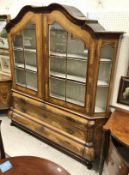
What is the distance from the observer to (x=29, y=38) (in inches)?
96.0

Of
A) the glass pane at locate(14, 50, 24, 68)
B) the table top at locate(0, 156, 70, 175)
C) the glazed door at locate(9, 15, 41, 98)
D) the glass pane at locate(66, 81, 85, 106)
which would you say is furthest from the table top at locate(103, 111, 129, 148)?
the glass pane at locate(14, 50, 24, 68)

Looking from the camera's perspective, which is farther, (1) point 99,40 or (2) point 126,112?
(2) point 126,112

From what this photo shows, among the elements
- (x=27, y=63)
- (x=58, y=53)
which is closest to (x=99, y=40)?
(x=58, y=53)

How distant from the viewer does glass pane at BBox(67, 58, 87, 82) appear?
2.17 m

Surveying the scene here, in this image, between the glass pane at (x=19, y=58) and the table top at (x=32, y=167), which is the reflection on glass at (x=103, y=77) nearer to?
the table top at (x=32, y=167)

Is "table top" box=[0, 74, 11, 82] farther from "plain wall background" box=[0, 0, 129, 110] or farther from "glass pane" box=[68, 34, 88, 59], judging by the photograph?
"plain wall background" box=[0, 0, 129, 110]

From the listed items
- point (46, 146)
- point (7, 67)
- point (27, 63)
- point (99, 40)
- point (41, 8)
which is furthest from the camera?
point (7, 67)

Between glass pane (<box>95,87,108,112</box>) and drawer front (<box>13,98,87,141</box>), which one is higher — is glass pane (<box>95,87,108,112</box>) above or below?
above

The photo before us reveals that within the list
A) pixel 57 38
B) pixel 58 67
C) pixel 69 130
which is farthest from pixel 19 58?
pixel 69 130

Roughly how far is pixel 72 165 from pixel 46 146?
510 mm

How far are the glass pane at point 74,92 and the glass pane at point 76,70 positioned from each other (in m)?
0.09

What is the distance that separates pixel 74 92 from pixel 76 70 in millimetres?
296

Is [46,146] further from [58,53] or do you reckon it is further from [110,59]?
[110,59]

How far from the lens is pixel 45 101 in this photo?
2389mm
